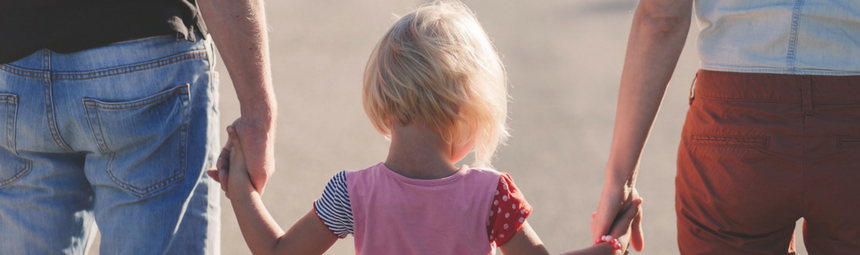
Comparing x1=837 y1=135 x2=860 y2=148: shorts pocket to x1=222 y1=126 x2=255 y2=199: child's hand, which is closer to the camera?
x1=837 y1=135 x2=860 y2=148: shorts pocket

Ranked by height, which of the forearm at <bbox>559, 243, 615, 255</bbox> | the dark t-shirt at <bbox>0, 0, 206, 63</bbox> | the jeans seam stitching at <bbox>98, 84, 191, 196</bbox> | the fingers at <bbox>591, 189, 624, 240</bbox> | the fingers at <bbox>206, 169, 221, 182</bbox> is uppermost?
the dark t-shirt at <bbox>0, 0, 206, 63</bbox>

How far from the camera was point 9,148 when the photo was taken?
2023 millimetres

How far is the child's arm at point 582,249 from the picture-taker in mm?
1928

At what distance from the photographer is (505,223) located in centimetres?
190

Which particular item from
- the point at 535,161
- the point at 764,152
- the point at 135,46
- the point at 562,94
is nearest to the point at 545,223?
the point at 535,161

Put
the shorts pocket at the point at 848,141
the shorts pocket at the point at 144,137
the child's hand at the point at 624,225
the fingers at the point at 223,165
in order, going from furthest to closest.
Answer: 1. the child's hand at the point at 624,225
2. the fingers at the point at 223,165
3. the shorts pocket at the point at 144,137
4. the shorts pocket at the point at 848,141

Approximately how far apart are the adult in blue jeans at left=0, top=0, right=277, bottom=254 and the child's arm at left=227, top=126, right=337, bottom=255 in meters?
0.04

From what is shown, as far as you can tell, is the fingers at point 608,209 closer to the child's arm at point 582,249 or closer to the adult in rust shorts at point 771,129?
the child's arm at point 582,249

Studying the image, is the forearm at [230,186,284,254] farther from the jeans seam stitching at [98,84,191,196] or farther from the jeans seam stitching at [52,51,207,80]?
the jeans seam stitching at [52,51,207,80]

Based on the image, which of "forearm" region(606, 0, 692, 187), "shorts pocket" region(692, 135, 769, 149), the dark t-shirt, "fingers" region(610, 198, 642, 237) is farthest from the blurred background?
the dark t-shirt

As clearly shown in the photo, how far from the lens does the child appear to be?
191cm

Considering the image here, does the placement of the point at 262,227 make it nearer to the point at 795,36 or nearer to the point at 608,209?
the point at 608,209

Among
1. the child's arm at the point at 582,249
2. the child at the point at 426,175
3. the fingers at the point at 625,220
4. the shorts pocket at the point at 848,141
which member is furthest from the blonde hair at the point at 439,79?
the shorts pocket at the point at 848,141

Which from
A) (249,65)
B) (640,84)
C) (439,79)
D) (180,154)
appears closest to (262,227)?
(180,154)
